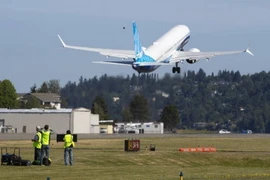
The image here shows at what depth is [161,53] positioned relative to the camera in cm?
11225

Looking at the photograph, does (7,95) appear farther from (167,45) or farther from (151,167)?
(151,167)

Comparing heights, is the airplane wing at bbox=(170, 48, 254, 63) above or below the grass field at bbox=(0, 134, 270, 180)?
above

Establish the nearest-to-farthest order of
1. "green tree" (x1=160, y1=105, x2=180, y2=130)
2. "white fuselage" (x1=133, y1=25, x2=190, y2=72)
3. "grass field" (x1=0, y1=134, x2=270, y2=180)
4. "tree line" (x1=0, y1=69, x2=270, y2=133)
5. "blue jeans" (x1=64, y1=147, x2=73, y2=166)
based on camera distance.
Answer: "grass field" (x1=0, y1=134, x2=270, y2=180), "blue jeans" (x1=64, y1=147, x2=73, y2=166), "tree line" (x1=0, y1=69, x2=270, y2=133), "white fuselage" (x1=133, y1=25, x2=190, y2=72), "green tree" (x1=160, y1=105, x2=180, y2=130)

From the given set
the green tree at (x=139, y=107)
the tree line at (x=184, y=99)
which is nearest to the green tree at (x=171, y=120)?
the tree line at (x=184, y=99)

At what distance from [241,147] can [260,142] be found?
11.2 m

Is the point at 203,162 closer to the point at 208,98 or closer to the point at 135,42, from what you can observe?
the point at 135,42

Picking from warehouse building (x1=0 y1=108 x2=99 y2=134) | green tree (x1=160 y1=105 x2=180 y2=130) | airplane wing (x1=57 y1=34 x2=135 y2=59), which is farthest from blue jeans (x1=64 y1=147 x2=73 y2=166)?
warehouse building (x1=0 y1=108 x2=99 y2=134)

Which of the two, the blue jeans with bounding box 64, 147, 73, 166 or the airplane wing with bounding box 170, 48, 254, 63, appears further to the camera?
the airplane wing with bounding box 170, 48, 254, 63

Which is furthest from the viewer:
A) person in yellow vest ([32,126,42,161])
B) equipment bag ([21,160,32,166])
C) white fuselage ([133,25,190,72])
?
white fuselage ([133,25,190,72])

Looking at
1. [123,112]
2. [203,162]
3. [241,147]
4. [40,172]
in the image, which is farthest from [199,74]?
[40,172]

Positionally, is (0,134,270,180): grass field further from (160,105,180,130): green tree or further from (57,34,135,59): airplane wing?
(160,105,180,130): green tree

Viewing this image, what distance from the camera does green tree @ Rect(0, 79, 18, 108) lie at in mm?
174875

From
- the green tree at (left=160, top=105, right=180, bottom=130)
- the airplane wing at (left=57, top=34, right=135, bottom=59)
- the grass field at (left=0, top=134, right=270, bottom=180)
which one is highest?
the airplane wing at (left=57, top=34, right=135, bottom=59)

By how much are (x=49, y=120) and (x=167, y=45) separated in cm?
3275
